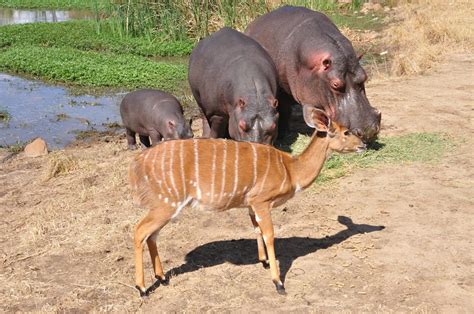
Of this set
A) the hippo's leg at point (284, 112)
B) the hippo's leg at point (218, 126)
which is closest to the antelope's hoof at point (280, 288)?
the hippo's leg at point (218, 126)

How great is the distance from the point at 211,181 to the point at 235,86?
2935 millimetres

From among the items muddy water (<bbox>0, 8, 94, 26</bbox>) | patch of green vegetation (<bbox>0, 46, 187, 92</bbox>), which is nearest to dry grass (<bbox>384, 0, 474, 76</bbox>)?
patch of green vegetation (<bbox>0, 46, 187, 92</bbox>)

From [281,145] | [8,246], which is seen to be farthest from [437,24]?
[8,246]

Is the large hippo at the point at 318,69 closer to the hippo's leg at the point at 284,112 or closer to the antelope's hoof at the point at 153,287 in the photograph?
the hippo's leg at the point at 284,112

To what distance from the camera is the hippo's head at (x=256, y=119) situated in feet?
23.3

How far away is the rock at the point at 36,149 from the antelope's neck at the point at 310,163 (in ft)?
17.4

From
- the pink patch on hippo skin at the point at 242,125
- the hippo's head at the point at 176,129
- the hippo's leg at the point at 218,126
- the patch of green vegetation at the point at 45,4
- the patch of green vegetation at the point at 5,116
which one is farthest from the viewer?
the patch of green vegetation at the point at 45,4

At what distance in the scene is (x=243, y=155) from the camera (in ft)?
16.2

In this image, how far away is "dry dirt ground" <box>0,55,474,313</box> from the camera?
15.6ft

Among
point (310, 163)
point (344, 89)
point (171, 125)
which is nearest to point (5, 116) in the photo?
point (171, 125)

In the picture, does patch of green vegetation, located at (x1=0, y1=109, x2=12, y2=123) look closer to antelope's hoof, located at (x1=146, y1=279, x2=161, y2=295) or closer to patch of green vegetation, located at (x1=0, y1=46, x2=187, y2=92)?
patch of green vegetation, located at (x1=0, y1=46, x2=187, y2=92)

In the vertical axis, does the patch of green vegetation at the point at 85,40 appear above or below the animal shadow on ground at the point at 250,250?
above

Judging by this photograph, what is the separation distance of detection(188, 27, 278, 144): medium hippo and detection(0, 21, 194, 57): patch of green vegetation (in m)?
8.07

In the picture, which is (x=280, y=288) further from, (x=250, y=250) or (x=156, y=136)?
(x=156, y=136)
